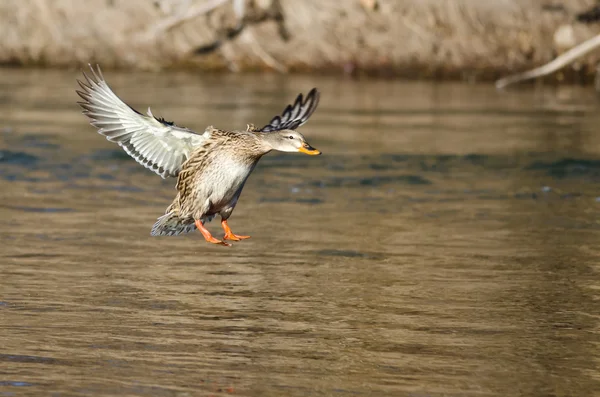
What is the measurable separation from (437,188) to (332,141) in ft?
11.6

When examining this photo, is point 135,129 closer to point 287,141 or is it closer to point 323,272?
point 287,141

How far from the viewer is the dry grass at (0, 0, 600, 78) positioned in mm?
23250

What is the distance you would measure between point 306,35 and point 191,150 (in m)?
15.1

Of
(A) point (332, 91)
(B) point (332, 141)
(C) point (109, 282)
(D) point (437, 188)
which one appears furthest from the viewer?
(A) point (332, 91)

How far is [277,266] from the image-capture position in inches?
358

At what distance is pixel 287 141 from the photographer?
8.59 metres

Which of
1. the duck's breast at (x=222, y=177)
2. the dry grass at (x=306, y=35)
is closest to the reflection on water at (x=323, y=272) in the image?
the duck's breast at (x=222, y=177)

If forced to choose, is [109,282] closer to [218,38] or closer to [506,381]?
[506,381]

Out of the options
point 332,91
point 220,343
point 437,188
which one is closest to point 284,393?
point 220,343

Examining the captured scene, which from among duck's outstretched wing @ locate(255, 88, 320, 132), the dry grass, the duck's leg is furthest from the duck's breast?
the dry grass

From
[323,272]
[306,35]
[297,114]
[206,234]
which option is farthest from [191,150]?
[306,35]

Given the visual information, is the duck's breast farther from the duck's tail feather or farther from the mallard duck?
the duck's tail feather

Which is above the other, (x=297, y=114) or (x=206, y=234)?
(x=297, y=114)

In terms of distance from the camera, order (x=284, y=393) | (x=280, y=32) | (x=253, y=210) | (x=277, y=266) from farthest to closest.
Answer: (x=280, y=32), (x=253, y=210), (x=277, y=266), (x=284, y=393)
